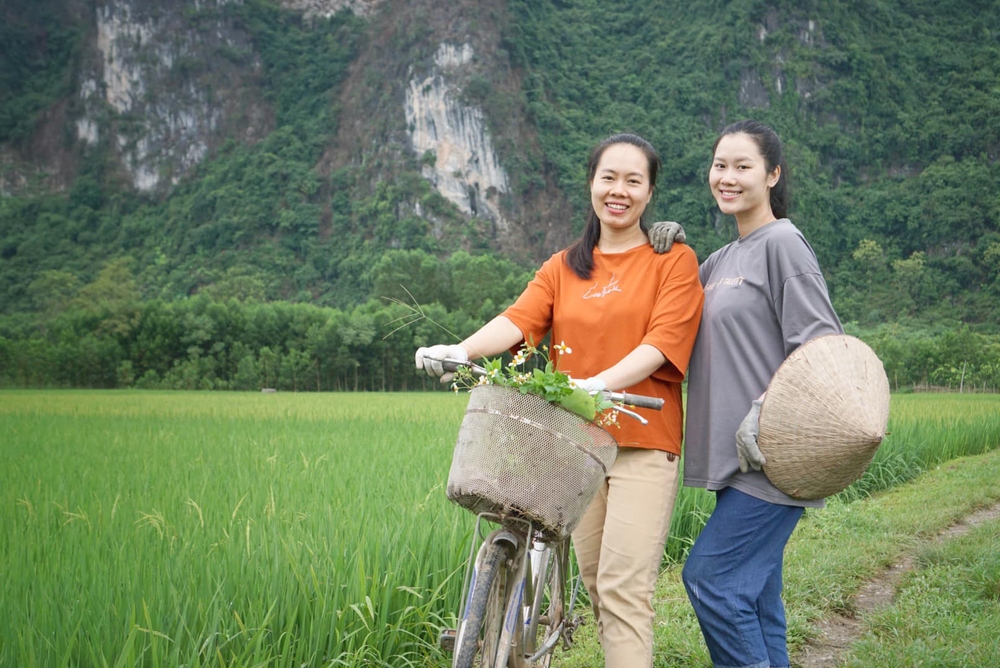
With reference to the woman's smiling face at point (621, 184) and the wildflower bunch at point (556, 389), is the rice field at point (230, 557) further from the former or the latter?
the woman's smiling face at point (621, 184)

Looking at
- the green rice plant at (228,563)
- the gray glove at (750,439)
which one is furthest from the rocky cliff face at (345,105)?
the gray glove at (750,439)

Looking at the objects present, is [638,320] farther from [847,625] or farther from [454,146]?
[454,146]

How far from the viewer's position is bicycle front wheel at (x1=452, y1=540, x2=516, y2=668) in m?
1.61

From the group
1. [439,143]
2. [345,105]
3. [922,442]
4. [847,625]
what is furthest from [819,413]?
[345,105]

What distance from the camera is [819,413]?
5.83 ft

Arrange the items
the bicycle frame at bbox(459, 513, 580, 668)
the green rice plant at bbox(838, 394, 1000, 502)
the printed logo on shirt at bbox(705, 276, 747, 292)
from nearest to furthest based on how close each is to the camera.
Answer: the bicycle frame at bbox(459, 513, 580, 668) < the printed logo on shirt at bbox(705, 276, 747, 292) < the green rice plant at bbox(838, 394, 1000, 502)

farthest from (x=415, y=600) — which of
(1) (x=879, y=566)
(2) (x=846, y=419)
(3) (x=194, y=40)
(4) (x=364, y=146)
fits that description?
(3) (x=194, y=40)

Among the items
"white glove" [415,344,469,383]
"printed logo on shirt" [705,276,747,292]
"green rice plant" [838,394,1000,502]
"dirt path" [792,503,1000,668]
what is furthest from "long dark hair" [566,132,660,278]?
"green rice plant" [838,394,1000,502]

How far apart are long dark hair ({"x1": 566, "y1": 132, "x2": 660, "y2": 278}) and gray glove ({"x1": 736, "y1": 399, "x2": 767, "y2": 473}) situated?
1.66 feet

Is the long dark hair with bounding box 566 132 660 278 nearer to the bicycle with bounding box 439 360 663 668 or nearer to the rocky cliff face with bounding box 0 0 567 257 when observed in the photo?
the bicycle with bounding box 439 360 663 668

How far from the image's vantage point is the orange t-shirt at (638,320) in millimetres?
1865

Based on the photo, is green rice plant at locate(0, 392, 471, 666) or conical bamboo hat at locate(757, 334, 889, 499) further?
green rice plant at locate(0, 392, 471, 666)

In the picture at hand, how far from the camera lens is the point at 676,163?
6938 centimetres

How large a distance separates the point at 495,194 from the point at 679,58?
24.7 metres
